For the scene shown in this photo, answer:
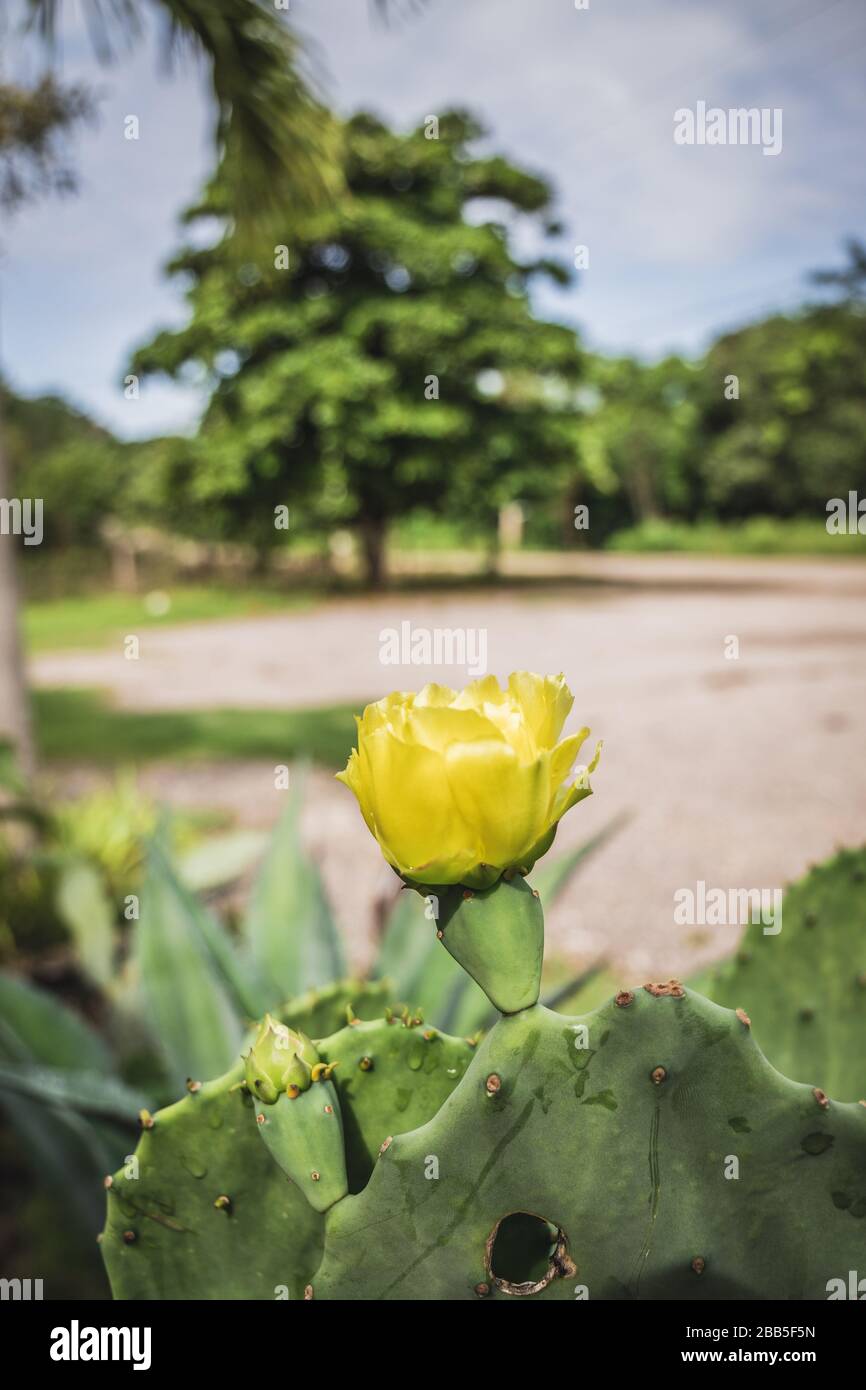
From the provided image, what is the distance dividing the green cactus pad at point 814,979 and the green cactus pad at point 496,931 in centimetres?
43

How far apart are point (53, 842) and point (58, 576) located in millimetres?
15855

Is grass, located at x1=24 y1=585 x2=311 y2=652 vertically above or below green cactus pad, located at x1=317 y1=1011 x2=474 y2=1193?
above

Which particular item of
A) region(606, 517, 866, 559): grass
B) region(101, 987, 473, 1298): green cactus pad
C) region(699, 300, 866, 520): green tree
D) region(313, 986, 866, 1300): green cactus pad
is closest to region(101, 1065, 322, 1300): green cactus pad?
region(101, 987, 473, 1298): green cactus pad

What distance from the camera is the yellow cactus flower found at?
0.35 meters

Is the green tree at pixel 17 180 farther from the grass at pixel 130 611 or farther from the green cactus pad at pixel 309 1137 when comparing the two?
the grass at pixel 130 611

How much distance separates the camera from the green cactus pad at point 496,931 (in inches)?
15.4

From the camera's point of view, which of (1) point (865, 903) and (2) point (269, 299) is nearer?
(1) point (865, 903)

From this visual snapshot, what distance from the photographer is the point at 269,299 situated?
551 inches

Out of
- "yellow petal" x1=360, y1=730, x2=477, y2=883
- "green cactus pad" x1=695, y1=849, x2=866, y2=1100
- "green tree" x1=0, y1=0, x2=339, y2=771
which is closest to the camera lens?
"yellow petal" x1=360, y1=730, x2=477, y2=883

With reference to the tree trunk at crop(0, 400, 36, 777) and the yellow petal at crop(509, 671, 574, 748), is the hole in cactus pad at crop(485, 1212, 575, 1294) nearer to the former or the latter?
the yellow petal at crop(509, 671, 574, 748)

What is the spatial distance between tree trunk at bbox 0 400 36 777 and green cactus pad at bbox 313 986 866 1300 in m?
3.44

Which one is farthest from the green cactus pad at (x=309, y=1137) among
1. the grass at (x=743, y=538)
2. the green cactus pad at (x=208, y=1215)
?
the grass at (x=743, y=538)
